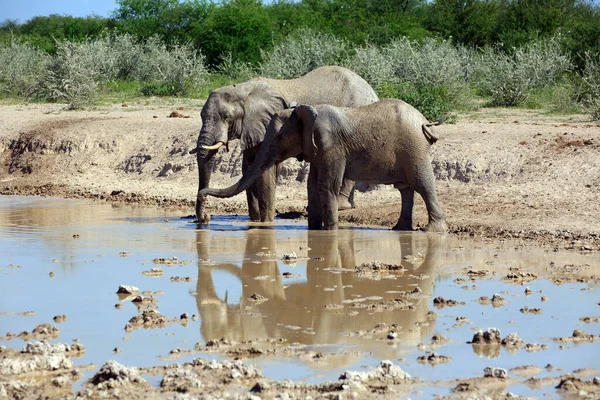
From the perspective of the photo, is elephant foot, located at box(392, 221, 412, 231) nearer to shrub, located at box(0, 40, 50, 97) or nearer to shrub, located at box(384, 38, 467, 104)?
shrub, located at box(384, 38, 467, 104)

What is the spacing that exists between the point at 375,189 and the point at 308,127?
281 centimetres

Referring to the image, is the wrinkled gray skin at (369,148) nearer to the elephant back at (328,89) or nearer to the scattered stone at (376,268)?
the elephant back at (328,89)

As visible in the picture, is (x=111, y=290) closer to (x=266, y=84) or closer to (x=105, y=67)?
(x=266, y=84)

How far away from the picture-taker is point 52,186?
16.8m

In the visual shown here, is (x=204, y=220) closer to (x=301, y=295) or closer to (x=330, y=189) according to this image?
(x=330, y=189)

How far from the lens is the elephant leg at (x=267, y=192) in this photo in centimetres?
1234

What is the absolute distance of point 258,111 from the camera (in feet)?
41.1

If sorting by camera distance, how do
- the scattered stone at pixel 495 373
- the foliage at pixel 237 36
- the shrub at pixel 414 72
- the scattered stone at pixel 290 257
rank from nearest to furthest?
the scattered stone at pixel 495 373 → the scattered stone at pixel 290 257 → the shrub at pixel 414 72 → the foliage at pixel 237 36

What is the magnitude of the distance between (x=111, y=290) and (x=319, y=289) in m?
1.60

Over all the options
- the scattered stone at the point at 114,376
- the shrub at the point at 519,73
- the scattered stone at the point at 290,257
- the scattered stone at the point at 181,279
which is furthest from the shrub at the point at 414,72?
the scattered stone at the point at 114,376

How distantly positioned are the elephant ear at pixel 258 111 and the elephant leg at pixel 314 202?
3.62ft

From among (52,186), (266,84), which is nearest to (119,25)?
(52,186)

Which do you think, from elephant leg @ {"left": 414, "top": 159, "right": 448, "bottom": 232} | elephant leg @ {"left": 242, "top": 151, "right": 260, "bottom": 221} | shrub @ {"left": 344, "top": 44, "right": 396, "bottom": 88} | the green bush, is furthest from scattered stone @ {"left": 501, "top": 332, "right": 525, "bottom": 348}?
shrub @ {"left": 344, "top": 44, "right": 396, "bottom": 88}

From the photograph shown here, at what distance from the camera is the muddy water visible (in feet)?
19.7
